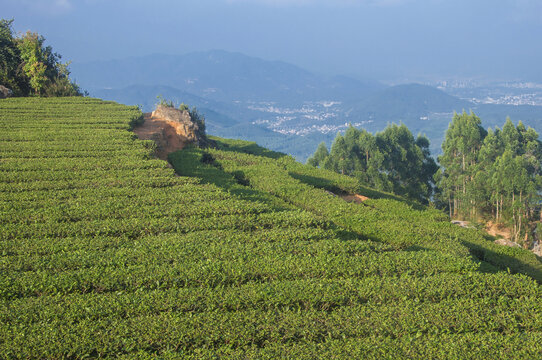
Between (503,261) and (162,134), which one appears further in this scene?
(162,134)

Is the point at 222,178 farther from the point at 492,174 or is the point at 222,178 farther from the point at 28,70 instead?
the point at 492,174

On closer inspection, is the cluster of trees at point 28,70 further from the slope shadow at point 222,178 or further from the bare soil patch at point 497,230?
the bare soil patch at point 497,230

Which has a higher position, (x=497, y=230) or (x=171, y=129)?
(x=171, y=129)

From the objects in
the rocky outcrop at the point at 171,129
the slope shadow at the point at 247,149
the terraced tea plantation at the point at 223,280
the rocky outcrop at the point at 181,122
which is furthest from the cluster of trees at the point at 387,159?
the terraced tea plantation at the point at 223,280

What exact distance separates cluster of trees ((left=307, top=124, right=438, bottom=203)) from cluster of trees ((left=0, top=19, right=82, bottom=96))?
2005 centimetres

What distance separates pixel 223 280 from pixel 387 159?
97.1 ft

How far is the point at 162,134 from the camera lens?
20141 mm

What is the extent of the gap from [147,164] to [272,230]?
19.4ft

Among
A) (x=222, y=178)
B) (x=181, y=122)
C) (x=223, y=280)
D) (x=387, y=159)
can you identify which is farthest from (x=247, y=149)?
(x=223, y=280)

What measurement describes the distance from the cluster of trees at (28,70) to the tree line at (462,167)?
20.2 metres

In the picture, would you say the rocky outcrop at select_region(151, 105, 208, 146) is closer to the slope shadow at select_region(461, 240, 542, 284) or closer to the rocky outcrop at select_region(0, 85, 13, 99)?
the rocky outcrop at select_region(0, 85, 13, 99)

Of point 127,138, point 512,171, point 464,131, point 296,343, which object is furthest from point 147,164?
point 464,131

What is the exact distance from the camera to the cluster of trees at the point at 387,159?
113 ft

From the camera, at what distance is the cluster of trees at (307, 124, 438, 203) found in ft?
113
